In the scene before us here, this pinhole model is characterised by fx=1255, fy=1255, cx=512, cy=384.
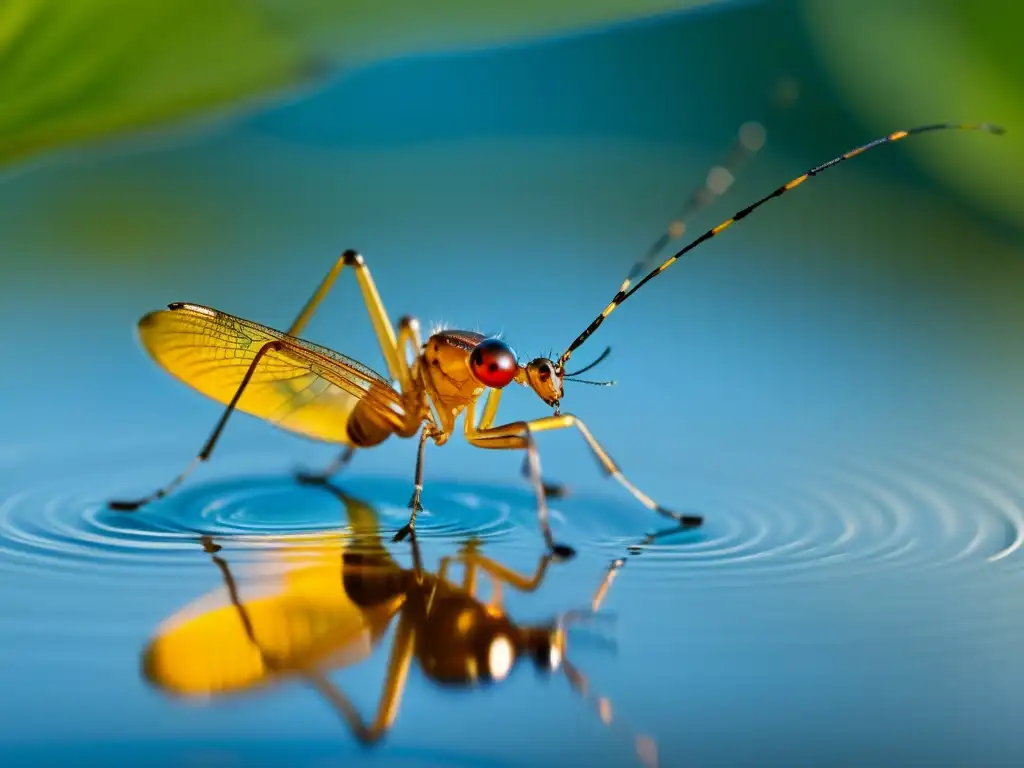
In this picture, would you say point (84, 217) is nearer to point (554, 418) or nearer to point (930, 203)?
point (554, 418)

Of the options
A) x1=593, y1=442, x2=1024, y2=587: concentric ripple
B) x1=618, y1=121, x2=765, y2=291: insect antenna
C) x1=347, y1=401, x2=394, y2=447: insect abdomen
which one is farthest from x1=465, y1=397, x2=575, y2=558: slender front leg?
x1=618, y1=121, x2=765, y2=291: insect antenna

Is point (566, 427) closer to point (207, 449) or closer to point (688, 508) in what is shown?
point (688, 508)

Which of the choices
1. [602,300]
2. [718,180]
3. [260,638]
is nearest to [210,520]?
[260,638]

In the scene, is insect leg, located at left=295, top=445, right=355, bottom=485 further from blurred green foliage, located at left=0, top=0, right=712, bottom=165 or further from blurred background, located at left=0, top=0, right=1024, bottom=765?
blurred green foliage, located at left=0, top=0, right=712, bottom=165

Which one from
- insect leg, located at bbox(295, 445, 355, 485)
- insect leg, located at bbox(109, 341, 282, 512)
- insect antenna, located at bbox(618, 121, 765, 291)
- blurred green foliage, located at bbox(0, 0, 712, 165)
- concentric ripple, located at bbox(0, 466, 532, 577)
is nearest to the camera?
concentric ripple, located at bbox(0, 466, 532, 577)

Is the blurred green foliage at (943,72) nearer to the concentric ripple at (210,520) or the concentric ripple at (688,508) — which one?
the concentric ripple at (688,508)

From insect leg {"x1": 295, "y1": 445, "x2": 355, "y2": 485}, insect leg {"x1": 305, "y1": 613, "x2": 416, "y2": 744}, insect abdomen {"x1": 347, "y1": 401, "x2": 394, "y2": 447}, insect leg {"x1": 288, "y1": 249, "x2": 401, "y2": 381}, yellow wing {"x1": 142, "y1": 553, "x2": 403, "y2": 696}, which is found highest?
insect leg {"x1": 288, "y1": 249, "x2": 401, "y2": 381}

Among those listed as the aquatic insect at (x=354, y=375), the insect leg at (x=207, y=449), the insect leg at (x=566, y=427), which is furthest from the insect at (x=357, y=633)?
the aquatic insect at (x=354, y=375)

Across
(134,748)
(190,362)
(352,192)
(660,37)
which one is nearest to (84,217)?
(352,192)
